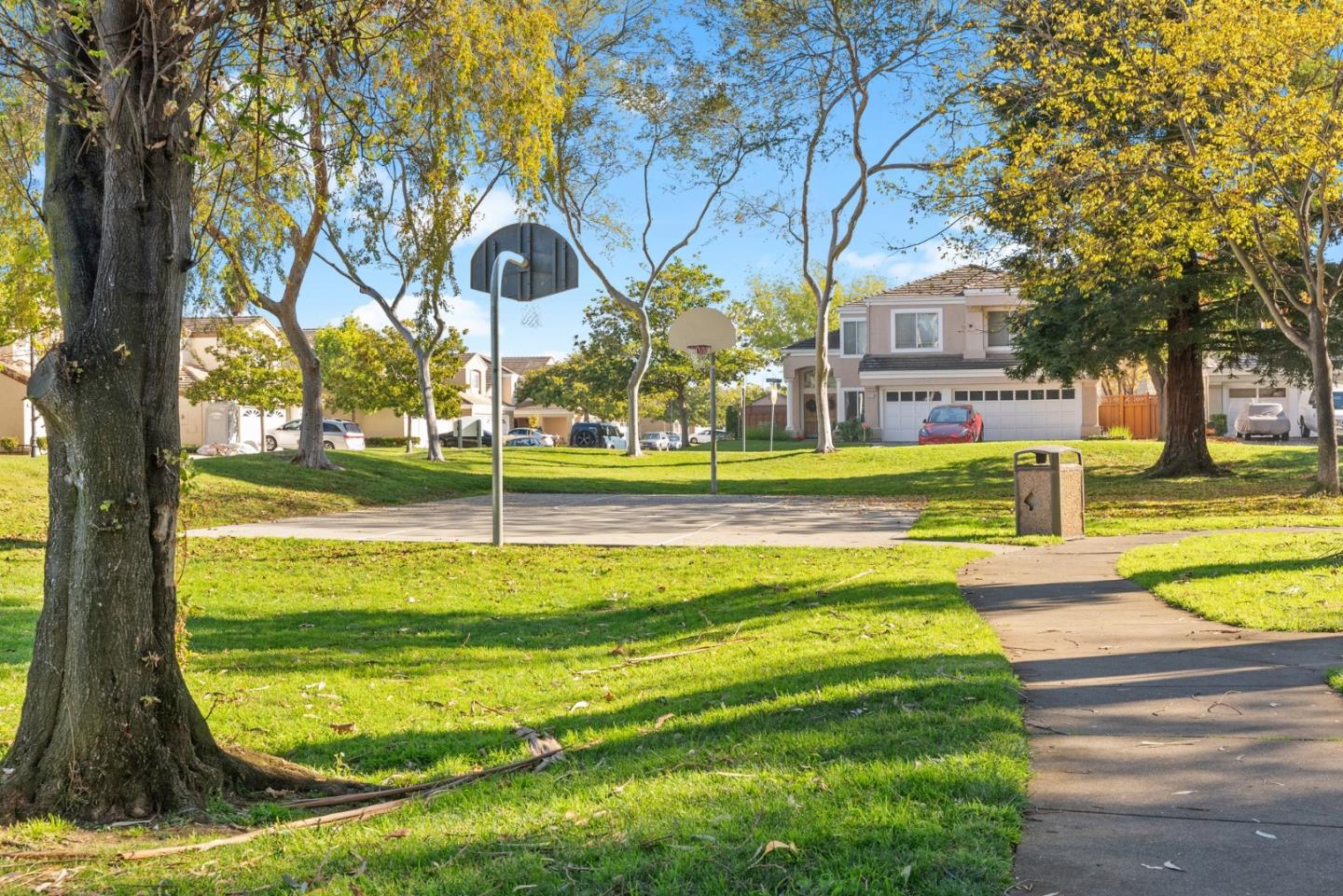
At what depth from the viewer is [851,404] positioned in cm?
5088

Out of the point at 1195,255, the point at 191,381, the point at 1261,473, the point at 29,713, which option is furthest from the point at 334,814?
the point at 191,381

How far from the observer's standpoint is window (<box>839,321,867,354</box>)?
48906 millimetres

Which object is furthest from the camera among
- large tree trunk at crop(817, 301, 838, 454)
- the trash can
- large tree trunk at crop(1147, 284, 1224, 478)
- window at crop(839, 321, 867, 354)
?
window at crop(839, 321, 867, 354)

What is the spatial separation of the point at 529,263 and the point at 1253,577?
9242 mm

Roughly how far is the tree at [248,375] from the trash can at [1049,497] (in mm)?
40406

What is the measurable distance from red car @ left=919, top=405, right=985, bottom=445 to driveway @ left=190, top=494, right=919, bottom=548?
58.4 ft

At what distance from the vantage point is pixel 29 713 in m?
4.80

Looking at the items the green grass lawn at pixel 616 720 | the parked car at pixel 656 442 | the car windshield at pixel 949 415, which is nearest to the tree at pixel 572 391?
the parked car at pixel 656 442

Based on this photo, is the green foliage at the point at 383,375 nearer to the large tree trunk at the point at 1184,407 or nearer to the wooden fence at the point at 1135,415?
the wooden fence at the point at 1135,415

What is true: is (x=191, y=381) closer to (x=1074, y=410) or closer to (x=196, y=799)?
(x=1074, y=410)

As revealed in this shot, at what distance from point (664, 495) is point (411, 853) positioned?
65.9 ft

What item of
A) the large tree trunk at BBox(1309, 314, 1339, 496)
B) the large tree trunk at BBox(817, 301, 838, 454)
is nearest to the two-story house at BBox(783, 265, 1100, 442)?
the large tree trunk at BBox(817, 301, 838, 454)

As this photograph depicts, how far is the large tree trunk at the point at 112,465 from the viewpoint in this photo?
183 inches

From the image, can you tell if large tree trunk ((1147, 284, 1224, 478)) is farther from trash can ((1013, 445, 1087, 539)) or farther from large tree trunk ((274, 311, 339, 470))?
large tree trunk ((274, 311, 339, 470))
